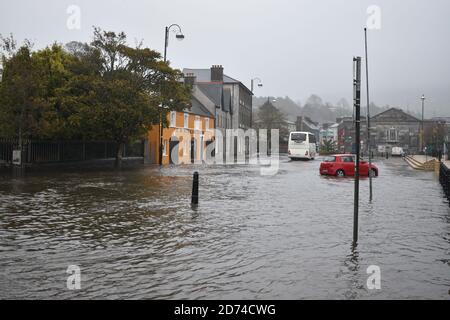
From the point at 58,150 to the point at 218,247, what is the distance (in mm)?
23993

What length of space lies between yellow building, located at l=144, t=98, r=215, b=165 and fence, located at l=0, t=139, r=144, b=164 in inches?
172

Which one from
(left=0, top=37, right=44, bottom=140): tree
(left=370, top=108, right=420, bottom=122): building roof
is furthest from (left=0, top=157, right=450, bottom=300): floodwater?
(left=370, top=108, right=420, bottom=122): building roof

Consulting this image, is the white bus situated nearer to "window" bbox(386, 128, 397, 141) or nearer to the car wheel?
the car wheel

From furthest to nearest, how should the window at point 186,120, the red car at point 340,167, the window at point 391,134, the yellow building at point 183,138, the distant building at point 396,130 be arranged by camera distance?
the window at point 391,134
the distant building at point 396,130
the window at point 186,120
the yellow building at point 183,138
the red car at point 340,167

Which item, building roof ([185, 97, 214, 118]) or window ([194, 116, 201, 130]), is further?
building roof ([185, 97, 214, 118])

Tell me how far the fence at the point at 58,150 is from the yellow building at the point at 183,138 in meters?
4.37

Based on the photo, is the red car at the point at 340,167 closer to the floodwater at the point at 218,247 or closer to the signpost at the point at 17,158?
the floodwater at the point at 218,247

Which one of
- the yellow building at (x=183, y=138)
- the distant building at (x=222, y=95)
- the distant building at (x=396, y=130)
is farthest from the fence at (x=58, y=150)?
the distant building at (x=396, y=130)

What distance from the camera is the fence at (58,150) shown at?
1048 inches

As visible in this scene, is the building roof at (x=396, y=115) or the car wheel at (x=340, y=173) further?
the building roof at (x=396, y=115)

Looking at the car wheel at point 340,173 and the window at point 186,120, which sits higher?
the window at point 186,120

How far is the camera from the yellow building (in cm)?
4331

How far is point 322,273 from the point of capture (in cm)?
709

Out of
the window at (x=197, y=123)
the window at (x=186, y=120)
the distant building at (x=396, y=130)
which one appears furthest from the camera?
the distant building at (x=396, y=130)
